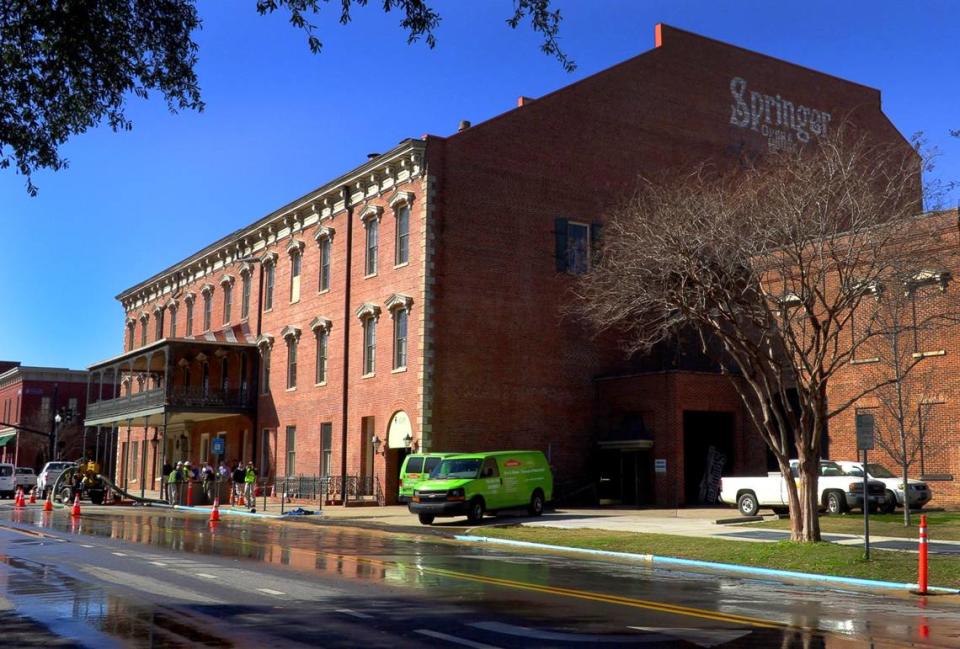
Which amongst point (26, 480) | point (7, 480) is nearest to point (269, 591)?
point (7, 480)

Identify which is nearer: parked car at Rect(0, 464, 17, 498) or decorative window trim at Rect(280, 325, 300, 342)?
decorative window trim at Rect(280, 325, 300, 342)

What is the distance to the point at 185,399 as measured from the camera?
45.9 meters

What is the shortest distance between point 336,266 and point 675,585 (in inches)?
1154

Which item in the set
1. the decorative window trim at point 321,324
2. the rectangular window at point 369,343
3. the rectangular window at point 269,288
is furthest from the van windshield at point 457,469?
the rectangular window at point 269,288

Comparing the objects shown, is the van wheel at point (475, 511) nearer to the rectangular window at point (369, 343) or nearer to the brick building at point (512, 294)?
the brick building at point (512, 294)

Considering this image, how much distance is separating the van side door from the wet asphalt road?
8830mm

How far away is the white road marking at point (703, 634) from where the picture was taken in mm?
9641

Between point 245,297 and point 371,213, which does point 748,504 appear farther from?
point 245,297

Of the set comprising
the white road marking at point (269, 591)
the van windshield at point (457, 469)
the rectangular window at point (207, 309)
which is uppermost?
the rectangular window at point (207, 309)

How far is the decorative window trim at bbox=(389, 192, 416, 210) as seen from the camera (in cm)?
3703

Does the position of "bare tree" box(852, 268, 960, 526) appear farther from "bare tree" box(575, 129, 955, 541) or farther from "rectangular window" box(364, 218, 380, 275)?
"rectangular window" box(364, 218, 380, 275)

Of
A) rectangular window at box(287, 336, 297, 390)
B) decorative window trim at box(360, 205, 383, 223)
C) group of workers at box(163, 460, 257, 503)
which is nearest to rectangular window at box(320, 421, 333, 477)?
group of workers at box(163, 460, 257, 503)

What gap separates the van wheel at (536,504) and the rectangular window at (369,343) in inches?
411

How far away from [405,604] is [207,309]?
45.4m
